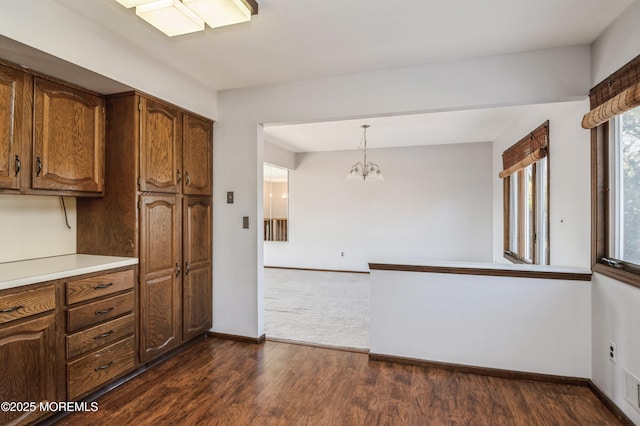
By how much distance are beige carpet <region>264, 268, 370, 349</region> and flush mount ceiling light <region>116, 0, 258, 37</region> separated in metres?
2.72

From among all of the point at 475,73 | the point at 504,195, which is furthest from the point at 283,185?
the point at 475,73

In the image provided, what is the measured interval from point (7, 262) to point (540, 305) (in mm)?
3759

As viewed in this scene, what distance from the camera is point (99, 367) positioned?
2260 millimetres

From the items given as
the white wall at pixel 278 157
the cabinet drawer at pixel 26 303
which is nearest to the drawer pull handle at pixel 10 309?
the cabinet drawer at pixel 26 303

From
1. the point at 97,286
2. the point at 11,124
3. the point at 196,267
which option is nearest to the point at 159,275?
the point at 196,267

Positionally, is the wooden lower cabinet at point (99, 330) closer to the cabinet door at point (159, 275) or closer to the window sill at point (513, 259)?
the cabinet door at point (159, 275)

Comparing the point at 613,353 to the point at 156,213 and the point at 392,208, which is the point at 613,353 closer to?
the point at 156,213

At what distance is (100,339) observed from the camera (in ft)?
7.47

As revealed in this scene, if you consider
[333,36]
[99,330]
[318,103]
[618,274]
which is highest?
[333,36]

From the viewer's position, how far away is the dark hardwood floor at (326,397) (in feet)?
6.74

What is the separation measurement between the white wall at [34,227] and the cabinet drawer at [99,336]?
760 millimetres

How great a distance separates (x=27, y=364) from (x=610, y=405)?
136 inches

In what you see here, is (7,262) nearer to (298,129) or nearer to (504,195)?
(298,129)

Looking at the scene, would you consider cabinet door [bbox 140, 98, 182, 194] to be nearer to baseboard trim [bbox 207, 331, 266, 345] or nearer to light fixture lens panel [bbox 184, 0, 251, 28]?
light fixture lens panel [bbox 184, 0, 251, 28]
